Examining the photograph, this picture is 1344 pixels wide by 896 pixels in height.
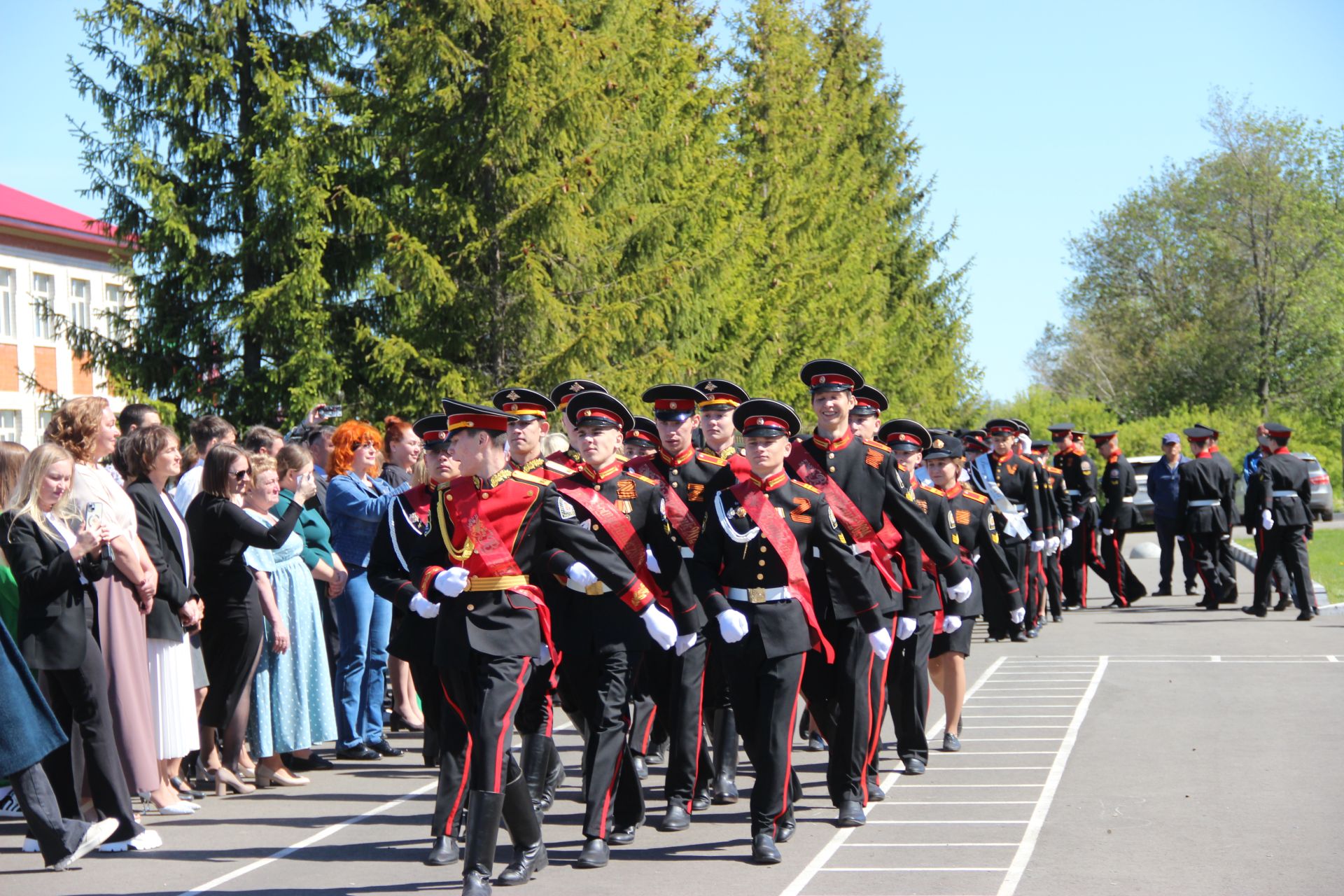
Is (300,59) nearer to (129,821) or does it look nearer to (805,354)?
(805,354)

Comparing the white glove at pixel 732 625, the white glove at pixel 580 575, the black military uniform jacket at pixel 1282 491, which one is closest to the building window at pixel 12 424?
the black military uniform jacket at pixel 1282 491

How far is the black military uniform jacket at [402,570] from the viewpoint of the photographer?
8.10 metres

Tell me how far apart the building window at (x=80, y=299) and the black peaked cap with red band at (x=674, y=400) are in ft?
127

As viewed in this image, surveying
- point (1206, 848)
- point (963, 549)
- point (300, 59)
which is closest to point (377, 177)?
point (300, 59)

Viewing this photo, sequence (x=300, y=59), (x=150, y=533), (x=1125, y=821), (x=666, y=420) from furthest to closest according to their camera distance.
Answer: (x=300, y=59) < (x=666, y=420) < (x=150, y=533) < (x=1125, y=821)

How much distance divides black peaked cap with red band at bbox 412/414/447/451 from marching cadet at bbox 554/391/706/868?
121 cm

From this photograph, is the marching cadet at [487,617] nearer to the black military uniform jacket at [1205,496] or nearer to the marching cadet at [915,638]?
the marching cadet at [915,638]

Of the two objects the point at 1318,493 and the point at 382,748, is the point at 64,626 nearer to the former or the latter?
the point at 382,748

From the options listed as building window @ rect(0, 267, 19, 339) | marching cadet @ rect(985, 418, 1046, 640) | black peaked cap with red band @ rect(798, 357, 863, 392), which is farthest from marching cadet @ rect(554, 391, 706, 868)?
building window @ rect(0, 267, 19, 339)

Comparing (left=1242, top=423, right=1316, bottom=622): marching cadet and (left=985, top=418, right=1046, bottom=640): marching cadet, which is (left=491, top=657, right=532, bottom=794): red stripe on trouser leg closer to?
(left=985, top=418, right=1046, bottom=640): marching cadet

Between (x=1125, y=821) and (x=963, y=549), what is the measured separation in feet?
11.4

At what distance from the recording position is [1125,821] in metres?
8.02

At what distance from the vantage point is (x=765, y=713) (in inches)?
301

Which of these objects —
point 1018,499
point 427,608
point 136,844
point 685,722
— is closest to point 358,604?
point 136,844
